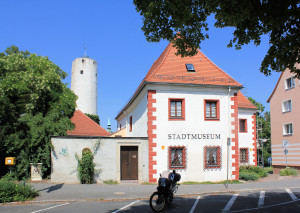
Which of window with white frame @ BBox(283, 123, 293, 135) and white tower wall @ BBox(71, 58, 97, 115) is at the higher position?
white tower wall @ BBox(71, 58, 97, 115)

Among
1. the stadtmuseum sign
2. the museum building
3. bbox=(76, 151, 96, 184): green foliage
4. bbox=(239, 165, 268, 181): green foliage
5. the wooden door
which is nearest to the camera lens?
bbox=(76, 151, 96, 184): green foliage

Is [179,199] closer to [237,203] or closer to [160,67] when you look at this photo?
[237,203]

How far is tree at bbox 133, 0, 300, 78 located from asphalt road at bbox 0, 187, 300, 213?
4.72 meters

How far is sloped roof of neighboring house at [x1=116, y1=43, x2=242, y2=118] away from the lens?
19.9 meters

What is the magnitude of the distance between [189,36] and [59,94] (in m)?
16.5

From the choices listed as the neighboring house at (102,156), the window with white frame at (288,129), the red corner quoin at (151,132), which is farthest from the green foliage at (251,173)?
the window with white frame at (288,129)

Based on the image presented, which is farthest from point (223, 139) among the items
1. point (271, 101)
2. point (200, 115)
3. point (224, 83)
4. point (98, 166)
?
point (271, 101)

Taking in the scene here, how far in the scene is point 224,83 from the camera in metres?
20.6

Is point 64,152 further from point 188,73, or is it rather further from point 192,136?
point 188,73

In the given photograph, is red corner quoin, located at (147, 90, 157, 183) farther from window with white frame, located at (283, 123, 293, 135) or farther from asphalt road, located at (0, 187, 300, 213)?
window with white frame, located at (283, 123, 293, 135)

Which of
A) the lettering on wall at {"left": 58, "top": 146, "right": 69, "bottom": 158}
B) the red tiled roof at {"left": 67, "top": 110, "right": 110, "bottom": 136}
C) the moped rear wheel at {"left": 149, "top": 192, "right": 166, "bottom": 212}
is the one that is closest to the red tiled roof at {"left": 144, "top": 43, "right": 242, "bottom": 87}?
the lettering on wall at {"left": 58, "top": 146, "right": 69, "bottom": 158}

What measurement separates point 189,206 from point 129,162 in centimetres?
883

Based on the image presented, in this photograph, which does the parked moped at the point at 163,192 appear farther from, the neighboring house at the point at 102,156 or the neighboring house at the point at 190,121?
the neighboring house at the point at 102,156

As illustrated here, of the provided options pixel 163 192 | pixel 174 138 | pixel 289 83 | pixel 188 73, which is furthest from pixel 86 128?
pixel 163 192
